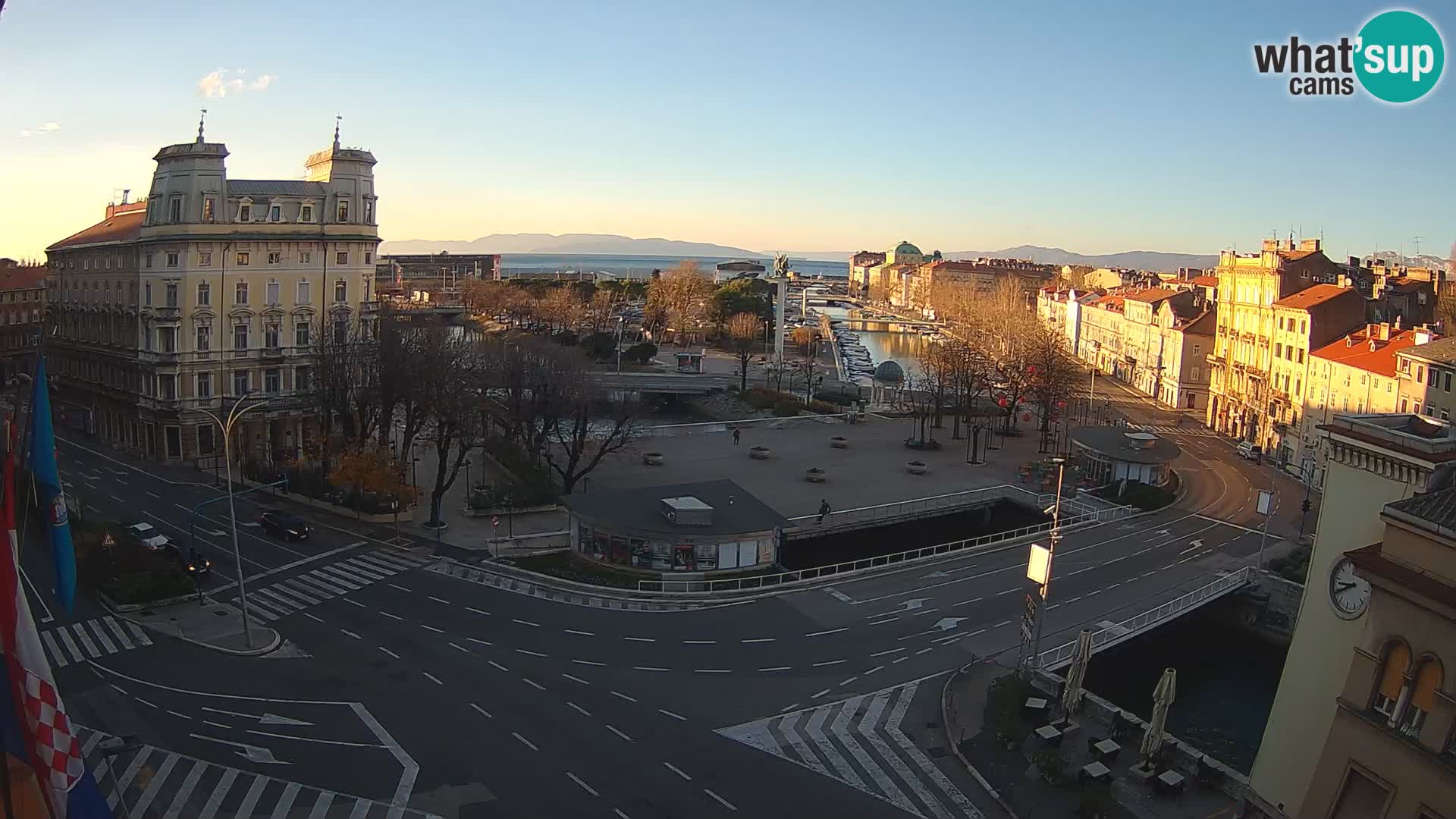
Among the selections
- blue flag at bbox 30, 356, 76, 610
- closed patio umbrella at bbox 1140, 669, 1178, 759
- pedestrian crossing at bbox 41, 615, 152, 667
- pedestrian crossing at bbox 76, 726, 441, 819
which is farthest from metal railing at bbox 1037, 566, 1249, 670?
pedestrian crossing at bbox 41, 615, 152, 667

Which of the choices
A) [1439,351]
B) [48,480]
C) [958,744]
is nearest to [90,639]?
[48,480]

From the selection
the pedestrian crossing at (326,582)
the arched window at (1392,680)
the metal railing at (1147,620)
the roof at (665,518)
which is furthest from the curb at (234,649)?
the arched window at (1392,680)

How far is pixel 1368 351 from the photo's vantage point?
2217 inches

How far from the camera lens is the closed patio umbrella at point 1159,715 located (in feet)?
78.8

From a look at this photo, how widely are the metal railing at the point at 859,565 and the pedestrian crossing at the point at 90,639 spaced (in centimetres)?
1572

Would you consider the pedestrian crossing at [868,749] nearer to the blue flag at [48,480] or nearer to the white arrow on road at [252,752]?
the white arrow on road at [252,752]

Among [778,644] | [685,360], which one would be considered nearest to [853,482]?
[778,644]

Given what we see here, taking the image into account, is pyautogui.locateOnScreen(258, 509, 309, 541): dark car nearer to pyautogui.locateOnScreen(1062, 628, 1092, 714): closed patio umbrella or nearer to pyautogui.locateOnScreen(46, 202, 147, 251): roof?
pyautogui.locateOnScreen(46, 202, 147, 251): roof

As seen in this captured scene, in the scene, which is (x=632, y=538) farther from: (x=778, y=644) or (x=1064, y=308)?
(x=1064, y=308)

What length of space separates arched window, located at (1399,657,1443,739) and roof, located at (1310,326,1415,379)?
1655 inches

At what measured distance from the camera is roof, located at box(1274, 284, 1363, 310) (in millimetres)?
62438

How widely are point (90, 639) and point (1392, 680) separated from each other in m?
32.2

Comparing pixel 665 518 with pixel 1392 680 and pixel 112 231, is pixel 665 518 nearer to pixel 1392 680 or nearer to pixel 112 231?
pixel 1392 680

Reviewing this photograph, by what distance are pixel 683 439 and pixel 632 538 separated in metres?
27.6
